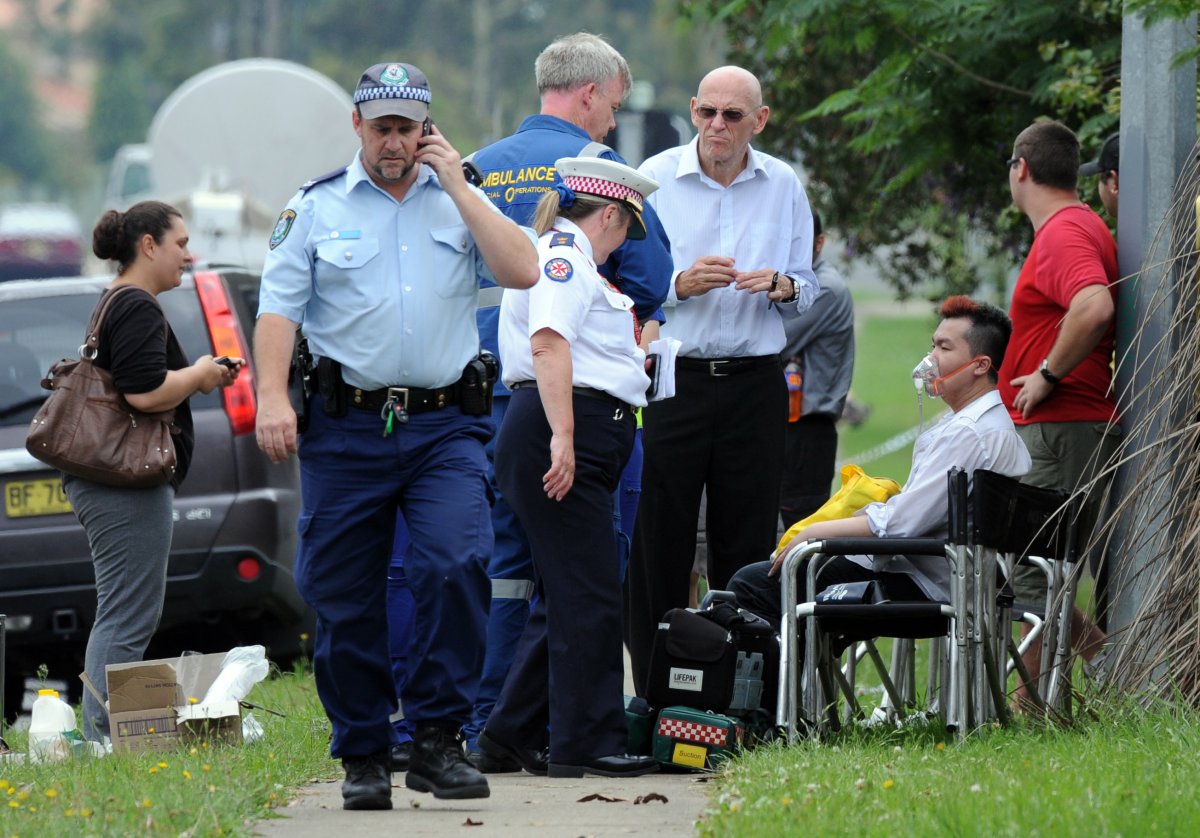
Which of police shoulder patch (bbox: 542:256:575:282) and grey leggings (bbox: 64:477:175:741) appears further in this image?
grey leggings (bbox: 64:477:175:741)

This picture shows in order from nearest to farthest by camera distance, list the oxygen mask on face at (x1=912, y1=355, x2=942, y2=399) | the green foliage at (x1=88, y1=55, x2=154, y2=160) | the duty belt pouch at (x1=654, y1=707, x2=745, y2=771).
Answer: the duty belt pouch at (x1=654, y1=707, x2=745, y2=771) → the oxygen mask on face at (x1=912, y1=355, x2=942, y2=399) → the green foliage at (x1=88, y1=55, x2=154, y2=160)

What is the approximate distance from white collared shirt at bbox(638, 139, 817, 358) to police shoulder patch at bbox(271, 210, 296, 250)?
6.48 feet

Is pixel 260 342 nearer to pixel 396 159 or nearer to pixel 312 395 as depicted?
pixel 312 395

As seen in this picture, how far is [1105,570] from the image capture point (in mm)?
6867

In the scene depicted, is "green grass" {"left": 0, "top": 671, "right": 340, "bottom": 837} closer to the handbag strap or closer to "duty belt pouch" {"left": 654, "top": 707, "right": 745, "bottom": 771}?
"duty belt pouch" {"left": 654, "top": 707, "right": 745, "bottom": 771}

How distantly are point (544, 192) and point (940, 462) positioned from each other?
1538 mm

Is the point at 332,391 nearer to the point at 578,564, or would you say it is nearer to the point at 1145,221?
the point at 578,564

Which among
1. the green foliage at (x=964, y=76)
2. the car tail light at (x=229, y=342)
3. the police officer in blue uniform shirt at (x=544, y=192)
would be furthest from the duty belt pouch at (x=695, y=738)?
the green foliage at (x=964, y=76)

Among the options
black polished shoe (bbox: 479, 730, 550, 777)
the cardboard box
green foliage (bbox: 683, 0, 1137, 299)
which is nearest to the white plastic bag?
the cardboard box


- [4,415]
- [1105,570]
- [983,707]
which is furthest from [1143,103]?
[4,415]

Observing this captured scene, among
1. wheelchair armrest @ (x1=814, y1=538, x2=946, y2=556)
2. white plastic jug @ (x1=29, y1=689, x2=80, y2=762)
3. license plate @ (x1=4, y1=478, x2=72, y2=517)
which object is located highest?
wheelchair armrest @ (x1=814, y1=538, x2=946, y2=556)

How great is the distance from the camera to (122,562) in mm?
6824

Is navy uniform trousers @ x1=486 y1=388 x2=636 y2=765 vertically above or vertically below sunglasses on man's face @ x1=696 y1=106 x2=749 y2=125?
below

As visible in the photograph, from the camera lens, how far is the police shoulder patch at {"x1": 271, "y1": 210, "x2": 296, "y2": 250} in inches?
217
